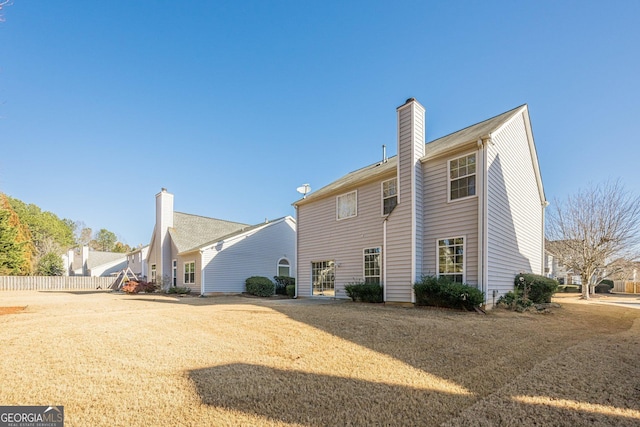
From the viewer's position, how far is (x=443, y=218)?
34.4ft

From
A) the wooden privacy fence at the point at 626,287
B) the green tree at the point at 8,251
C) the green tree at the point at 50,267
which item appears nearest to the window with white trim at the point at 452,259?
the wooden privacy fence at the point at 626,287

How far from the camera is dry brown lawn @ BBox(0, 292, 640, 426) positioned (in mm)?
2930

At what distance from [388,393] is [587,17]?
40.4 feet

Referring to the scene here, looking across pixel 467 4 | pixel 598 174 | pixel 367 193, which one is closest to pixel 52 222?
pixel 367 193

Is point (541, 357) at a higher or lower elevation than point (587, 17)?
lower

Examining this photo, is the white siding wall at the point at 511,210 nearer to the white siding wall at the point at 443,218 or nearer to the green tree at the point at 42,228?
the white siding wall at the point at 443,218

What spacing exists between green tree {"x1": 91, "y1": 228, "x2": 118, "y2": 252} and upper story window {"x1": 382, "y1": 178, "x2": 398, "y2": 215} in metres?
73.9

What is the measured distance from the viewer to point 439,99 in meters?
12.7

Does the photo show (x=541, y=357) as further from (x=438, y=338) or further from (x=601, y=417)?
(x=601, y=417)

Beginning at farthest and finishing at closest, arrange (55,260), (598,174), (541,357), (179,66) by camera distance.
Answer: (55,260) < (598,174) < (179,66) < (541,357)

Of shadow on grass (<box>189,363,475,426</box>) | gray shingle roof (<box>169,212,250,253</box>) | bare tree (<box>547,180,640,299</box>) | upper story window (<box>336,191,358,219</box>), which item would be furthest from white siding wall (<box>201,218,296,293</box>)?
bare tree (<box>547,180,640,299</box>)

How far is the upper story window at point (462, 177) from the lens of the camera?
9.92m

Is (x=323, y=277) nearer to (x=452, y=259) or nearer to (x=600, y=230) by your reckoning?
(x=452, y=259)

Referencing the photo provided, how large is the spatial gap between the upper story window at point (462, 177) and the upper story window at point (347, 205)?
4289mm
